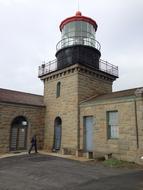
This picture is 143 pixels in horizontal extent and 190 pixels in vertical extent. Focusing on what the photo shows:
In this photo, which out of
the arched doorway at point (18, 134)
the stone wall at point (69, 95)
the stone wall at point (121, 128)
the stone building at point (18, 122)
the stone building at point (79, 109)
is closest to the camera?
the stone wall at point (121, 128)

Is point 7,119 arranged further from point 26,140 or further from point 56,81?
point 56,81

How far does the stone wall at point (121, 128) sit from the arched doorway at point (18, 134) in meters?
4.97

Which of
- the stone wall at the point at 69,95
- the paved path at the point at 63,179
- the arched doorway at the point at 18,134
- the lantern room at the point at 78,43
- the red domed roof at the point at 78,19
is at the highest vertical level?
the red domed roof at the point at 78,19

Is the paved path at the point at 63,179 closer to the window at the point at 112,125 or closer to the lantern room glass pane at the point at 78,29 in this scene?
the window at the point at 112,125

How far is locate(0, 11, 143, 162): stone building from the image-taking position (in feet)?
41.6

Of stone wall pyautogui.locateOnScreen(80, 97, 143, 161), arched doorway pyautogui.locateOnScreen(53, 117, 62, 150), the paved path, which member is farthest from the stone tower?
the paved path

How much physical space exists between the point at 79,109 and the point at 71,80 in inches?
→ 97.5

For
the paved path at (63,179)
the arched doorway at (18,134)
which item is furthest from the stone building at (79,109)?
the paved path at (63,179)

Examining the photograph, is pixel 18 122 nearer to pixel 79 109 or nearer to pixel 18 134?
pixel 18 134

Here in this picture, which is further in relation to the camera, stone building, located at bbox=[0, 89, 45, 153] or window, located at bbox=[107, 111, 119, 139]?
stone building, located at bbox=[0, 89, 45, 153]

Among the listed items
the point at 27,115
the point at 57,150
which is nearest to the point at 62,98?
the point at 27,115

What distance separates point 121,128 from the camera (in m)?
12.8

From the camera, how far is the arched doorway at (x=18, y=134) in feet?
52.9

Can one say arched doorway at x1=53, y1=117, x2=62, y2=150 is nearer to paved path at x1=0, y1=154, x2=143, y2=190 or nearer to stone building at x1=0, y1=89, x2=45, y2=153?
stone building at x1=0, y1=89, x2=45, y2=153
